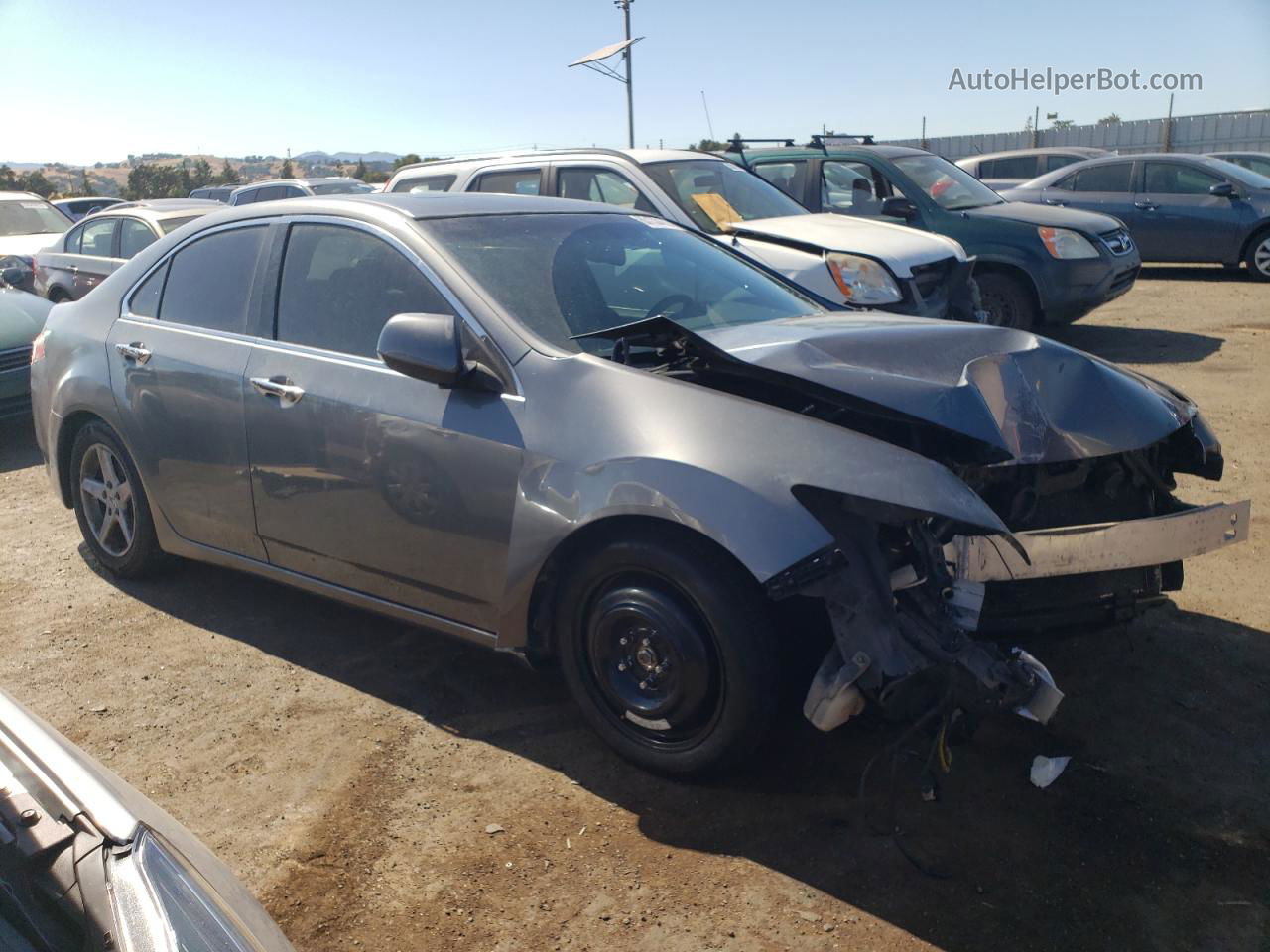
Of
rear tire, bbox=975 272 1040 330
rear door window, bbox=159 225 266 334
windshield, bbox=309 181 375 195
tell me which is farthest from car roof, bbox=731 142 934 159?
windshield, bbox=309 181 375 195

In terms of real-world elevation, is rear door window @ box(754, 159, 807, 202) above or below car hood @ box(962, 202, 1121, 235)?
above

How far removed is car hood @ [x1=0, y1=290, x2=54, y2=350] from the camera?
26.9ft

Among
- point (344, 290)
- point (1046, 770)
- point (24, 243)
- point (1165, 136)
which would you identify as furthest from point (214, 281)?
point (1165, 136)

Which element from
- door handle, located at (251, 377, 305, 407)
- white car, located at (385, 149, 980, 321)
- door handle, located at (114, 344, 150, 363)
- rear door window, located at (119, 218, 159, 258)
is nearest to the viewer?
door handle, located at (251, 377, 305, 407)

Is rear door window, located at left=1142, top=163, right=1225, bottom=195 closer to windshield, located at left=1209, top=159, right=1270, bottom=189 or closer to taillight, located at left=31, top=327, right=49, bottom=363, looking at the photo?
windshield, located at left=1209, top=159, right=1270, bottom=189

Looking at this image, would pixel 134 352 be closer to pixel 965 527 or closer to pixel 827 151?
pixel 965 527

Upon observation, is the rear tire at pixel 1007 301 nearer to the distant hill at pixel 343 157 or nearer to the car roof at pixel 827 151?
the car roof at pixel 827 151

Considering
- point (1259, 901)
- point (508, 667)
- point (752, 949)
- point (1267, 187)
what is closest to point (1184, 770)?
point (1259, 901)

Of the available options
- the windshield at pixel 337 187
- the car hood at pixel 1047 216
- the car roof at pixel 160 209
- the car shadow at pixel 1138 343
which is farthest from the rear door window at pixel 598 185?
the windshield at pixel 337 187

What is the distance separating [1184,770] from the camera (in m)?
3.38

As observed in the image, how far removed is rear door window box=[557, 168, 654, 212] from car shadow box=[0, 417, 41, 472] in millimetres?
4159

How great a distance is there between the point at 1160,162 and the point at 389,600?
1346 centimetres

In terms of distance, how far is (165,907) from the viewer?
1.67m

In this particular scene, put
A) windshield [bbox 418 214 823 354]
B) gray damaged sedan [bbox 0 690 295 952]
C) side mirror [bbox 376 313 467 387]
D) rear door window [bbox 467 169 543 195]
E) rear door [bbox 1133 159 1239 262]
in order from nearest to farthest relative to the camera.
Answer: gray damaged sedan [bbox 0 690 295 952] → side mirror [bbox 376 313 467 387] → windshield [bbox 418 214 823 354] → rear door window [bbox 467 169 543 195] → rear door [bbox 1133 159 1239 262]
